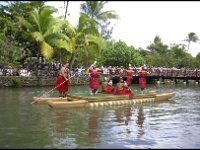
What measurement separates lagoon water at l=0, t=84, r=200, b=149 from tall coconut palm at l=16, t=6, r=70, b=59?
852cm

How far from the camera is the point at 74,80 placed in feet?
76.9

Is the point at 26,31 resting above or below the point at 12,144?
above

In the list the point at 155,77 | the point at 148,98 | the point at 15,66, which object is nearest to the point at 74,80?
the point at 15,66

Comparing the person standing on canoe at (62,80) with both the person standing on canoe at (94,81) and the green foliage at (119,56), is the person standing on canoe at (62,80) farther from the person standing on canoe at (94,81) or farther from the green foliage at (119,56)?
the green foliage at (119,56)

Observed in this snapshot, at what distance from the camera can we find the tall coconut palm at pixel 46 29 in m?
20.4

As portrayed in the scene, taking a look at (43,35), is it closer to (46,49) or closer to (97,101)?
(46,49)

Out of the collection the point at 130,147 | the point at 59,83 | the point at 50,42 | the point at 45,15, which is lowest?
the point at 130,147

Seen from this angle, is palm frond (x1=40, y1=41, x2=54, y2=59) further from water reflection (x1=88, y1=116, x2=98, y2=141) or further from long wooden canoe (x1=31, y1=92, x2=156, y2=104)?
water reflection (x1=88, y1=116, x2=98, y2=141)

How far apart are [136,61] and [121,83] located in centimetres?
1763

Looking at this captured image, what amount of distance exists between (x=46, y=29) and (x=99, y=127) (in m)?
13.6

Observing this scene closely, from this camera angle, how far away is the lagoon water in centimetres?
687

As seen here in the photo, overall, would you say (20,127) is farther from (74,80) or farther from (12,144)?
(74,80)

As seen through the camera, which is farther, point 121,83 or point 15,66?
point 15,66

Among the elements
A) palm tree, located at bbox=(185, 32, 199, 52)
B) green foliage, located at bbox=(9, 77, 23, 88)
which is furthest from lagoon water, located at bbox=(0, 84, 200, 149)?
palm tree, located at bbox=(185, 32, 199, 52)
